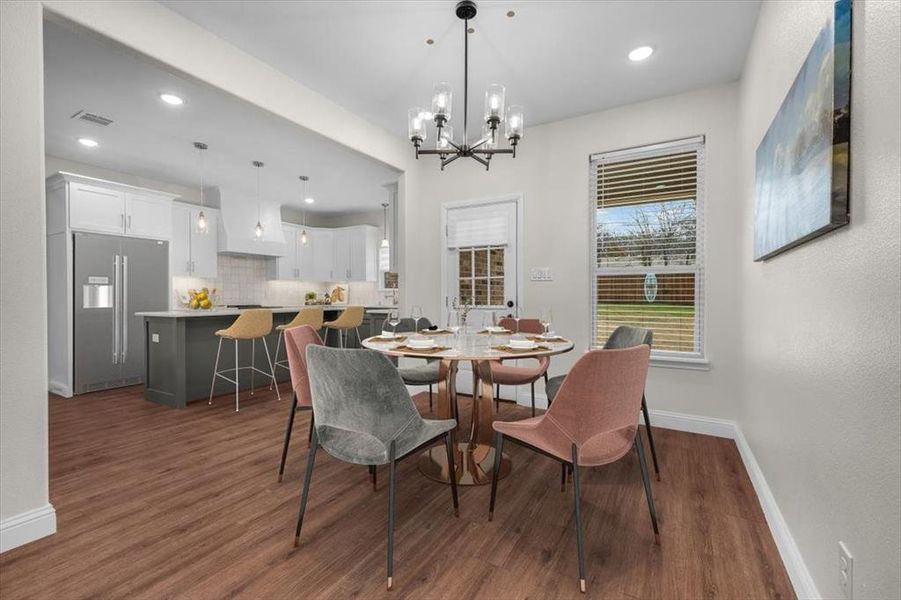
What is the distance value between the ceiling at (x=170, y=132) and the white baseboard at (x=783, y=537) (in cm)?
384

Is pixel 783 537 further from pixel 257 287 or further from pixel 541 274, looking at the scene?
pixel 257 287

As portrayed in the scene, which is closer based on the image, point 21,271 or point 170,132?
point 21,271

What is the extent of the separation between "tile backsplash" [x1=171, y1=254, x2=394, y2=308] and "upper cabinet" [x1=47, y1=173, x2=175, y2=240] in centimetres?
102

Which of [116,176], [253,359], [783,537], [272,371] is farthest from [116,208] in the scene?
[783,537]

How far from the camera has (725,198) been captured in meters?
3.19

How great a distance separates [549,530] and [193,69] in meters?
3.27

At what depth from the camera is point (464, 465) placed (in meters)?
2.55

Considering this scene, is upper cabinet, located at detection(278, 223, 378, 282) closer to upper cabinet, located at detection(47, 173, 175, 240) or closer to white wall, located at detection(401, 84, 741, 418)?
upper cabinet, located at detection(47, 173, 175, 240)

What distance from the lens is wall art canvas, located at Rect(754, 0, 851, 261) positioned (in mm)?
1178

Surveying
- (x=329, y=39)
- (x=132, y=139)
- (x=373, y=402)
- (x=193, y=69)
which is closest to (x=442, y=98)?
(x=329, y=39)

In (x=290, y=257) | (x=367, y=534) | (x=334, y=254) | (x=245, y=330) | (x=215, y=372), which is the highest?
(x=334, y=254)

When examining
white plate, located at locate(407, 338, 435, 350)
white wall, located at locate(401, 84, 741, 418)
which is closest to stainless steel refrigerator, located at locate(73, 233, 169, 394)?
white wall, located at locate(401, 84, 741, 418)

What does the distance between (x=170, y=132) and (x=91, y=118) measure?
24.2 inches

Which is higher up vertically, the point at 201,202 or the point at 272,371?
the point at 201,202
